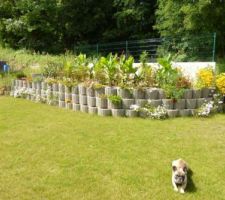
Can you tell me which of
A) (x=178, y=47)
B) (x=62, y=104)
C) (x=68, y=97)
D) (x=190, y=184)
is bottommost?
(x=190, y=184)

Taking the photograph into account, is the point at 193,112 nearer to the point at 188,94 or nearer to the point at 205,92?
the point at 188,94

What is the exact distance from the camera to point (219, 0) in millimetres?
18250

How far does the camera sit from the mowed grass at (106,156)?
14.1 feet

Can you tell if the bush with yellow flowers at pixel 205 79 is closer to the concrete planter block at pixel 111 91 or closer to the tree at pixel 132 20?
the concrete planter block at pixel 111 91

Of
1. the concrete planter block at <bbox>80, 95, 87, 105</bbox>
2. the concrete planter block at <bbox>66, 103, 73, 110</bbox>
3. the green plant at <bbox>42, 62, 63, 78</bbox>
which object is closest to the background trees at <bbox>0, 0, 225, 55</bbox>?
the green plant at <bbox>42, 62, 63, 78</bbox>

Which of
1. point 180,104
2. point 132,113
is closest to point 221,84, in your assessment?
point 180,104

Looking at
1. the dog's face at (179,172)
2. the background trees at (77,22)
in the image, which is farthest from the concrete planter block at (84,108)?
the background trees at (77,22)

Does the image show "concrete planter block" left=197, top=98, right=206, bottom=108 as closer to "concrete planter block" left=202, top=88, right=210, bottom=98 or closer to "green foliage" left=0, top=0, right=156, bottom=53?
"concrete planter block" left=202, top=88, right=210, bottom=98

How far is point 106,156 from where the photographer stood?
5.39 meters

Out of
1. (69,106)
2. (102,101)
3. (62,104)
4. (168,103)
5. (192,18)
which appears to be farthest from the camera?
(192,18)

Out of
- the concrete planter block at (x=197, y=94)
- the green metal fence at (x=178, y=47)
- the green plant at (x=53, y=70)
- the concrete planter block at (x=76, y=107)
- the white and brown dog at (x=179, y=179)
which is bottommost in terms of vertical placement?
the white and brown dog at (x=179, y=179)

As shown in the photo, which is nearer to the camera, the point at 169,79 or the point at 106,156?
the point at 106,156

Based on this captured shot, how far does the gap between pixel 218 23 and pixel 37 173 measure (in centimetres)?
1722

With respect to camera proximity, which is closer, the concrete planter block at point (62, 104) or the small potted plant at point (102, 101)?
the small potted plant at point (102, 101)
